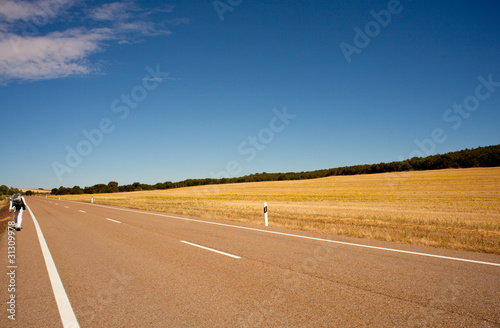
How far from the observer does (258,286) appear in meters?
5.03

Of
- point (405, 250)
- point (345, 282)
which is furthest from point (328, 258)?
point (405, 250)

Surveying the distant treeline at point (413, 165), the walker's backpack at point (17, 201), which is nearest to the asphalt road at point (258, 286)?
the walker's backpack at point (17, 201)

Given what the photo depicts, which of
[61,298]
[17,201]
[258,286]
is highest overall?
[17,201]

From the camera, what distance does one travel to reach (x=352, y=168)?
8794 cm

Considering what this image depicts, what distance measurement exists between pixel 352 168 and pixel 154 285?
88.4 metres

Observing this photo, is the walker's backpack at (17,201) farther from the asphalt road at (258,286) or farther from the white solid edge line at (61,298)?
the white solid edge line at (61,298)

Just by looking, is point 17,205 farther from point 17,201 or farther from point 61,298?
point 61,298

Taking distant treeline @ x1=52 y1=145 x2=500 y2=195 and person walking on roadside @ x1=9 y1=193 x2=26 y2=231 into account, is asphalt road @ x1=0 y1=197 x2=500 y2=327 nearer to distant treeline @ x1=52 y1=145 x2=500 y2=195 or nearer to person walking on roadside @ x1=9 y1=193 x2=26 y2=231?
person walking on roadside @ x1=9 y1=193 x2=26 y2=231

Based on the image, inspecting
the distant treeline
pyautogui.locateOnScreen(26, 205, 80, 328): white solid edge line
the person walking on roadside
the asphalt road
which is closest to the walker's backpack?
the person walking on roadside

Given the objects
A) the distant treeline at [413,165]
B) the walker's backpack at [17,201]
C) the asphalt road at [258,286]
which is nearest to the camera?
the asphalt road at [258,286]

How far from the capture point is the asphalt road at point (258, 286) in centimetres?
382

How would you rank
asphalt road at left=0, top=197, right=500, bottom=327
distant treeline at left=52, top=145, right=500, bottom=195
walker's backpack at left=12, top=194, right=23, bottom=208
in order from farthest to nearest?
distant treeline at left=52, top=145, right=500, bottom=195 < walker's backpack at left=12, top=194, right=23, bottom=208 < asphalt road at left=0, top=197, right=500, bottom=327

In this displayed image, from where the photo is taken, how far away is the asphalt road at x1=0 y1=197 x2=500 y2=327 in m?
3.82

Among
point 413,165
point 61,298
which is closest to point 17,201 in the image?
point 61,298
